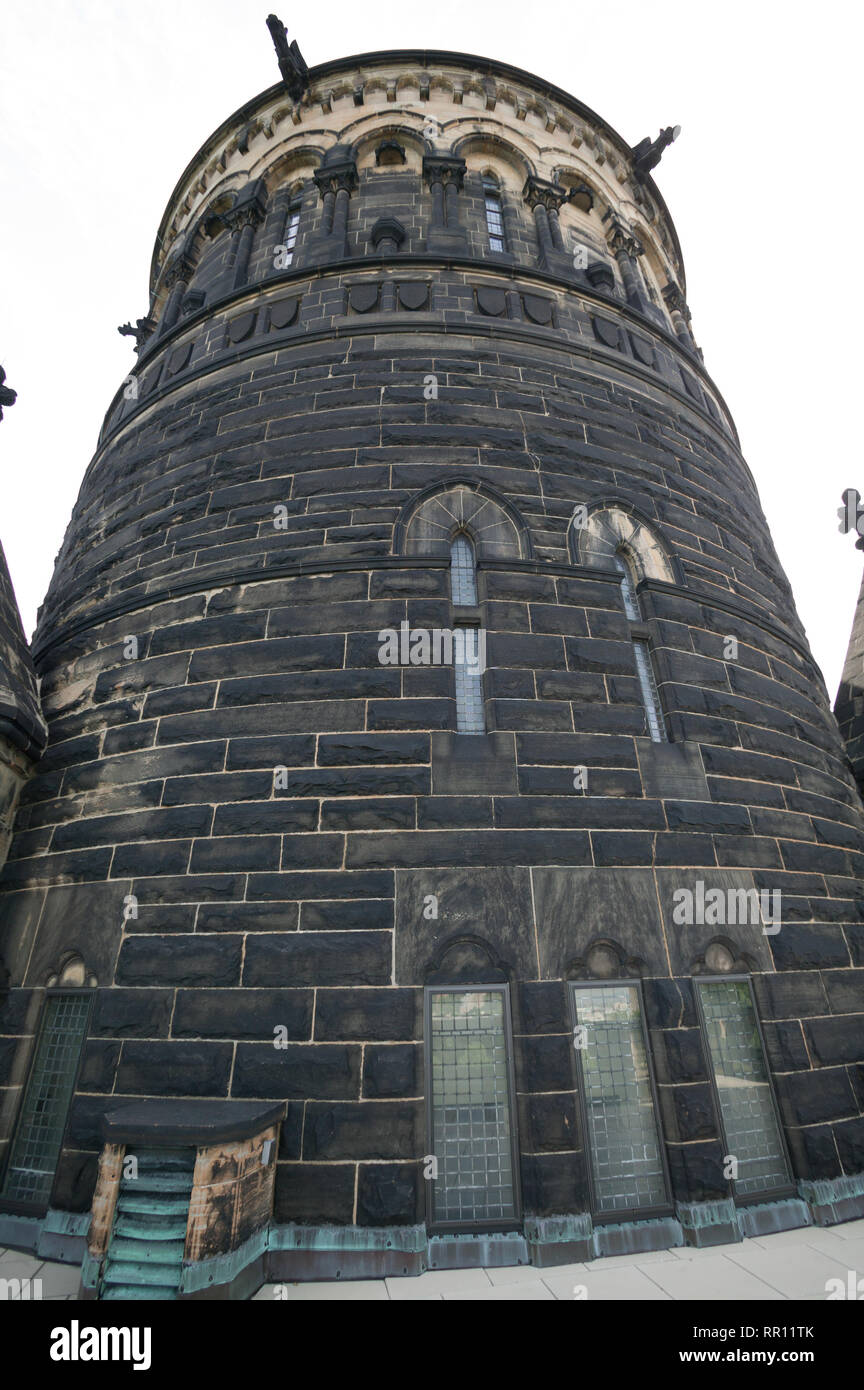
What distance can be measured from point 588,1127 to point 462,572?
174 inches

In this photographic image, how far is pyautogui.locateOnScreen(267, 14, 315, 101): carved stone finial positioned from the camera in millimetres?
9781

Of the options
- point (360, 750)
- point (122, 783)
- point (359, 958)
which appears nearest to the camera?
point (359, 958)

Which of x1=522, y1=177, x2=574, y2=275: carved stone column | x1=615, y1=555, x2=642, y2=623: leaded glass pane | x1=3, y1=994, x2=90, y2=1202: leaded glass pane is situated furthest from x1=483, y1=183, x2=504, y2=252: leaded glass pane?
x1=3, y1=994, x2=90, y2=1202: leaded glass pane

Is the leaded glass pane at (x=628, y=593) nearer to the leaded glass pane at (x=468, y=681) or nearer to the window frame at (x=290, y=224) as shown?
the leaded glass pane at (x=468, y=681)

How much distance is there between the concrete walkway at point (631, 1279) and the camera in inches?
138

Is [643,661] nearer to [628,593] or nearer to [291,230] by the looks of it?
[628,593]

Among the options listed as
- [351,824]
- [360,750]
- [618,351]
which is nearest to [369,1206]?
[351,824]

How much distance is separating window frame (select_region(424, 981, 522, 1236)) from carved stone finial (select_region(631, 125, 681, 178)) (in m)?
14.5

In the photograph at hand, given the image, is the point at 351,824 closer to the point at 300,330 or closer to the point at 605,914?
the point at 605,914

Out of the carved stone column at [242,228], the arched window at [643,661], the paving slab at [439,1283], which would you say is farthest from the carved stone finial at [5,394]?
the paving slab at [439,1283]

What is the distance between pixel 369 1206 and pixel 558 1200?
3.86 ft

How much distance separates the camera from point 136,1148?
3.69 m

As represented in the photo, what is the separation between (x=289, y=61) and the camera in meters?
9.99
